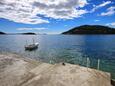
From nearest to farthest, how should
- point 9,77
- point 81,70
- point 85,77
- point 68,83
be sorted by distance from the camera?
point 68,83, point 85,77, point 9,77, point 81,70

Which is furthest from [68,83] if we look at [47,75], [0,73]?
[0,73]

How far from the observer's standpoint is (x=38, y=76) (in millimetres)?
10445

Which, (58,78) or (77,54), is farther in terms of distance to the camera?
(77,54)

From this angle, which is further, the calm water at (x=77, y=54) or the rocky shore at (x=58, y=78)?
the calm water at (x=77, y=54)

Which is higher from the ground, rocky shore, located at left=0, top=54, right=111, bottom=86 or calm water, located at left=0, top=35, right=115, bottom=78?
rocky shore, located at left=0, top=54, right=111, bottom=86

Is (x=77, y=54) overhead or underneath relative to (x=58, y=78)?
underneath

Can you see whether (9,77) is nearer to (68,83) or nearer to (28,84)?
(28,84)

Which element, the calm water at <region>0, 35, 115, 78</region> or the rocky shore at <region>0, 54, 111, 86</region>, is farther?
the calm water at <region>0, 35, 115, 78</region>

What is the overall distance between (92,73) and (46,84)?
4428 millimetres

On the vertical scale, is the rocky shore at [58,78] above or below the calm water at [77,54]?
above

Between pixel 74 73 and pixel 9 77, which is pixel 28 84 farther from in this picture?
pixel 74 73

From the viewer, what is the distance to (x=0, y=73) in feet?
37.9

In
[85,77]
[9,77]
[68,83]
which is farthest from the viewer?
[9,77]

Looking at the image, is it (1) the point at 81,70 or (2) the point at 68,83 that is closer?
(2) the point at 68,83
